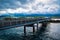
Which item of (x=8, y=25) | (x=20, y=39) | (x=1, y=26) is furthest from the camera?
(x=20, y=39)

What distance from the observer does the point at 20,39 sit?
28828 millimetres

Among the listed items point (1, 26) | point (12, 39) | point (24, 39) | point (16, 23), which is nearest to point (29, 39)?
point (24, 39)

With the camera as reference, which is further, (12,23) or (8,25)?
(12,23)

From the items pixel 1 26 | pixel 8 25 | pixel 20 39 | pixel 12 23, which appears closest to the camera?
pixel 1 26

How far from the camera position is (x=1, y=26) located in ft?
69.1

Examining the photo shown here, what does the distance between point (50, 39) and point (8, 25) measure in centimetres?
1125

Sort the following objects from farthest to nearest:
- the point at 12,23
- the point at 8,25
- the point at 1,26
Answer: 1. the point at 12,23
2. the point at 8,25
3. the point at 1,26

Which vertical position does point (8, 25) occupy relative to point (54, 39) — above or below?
above

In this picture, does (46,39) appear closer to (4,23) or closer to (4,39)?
(4,39)

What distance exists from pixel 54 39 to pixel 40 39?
3068mm

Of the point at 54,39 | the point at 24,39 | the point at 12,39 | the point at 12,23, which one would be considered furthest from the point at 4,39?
the point at 54,39

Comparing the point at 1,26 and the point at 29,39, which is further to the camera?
the point at 29,39

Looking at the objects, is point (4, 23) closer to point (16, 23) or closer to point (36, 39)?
point (16, 23)

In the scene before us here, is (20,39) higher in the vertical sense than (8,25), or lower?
lower
